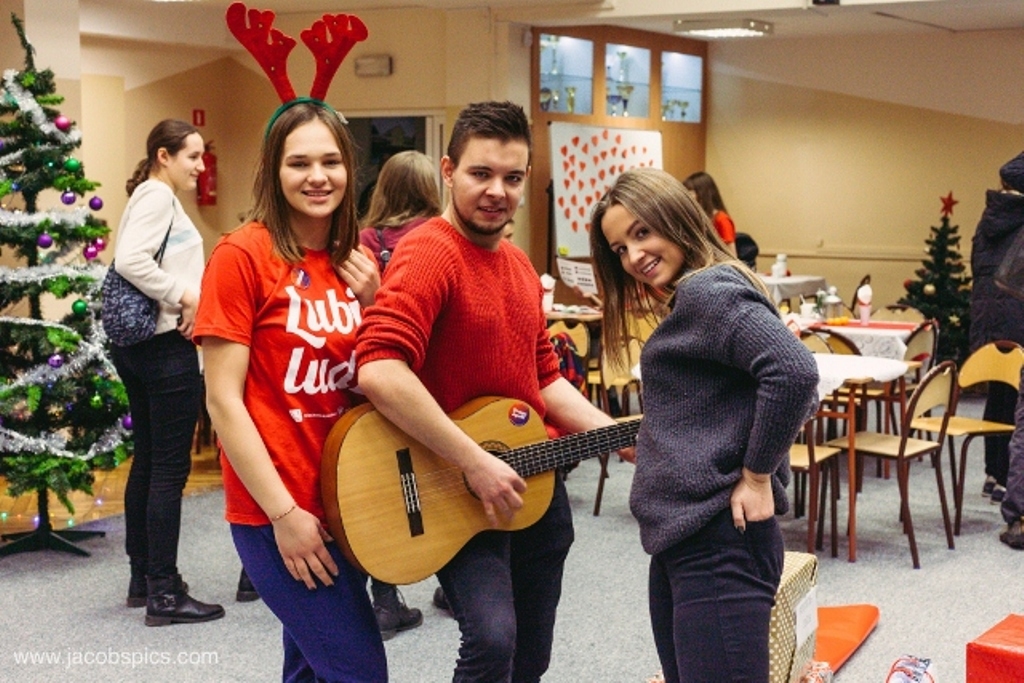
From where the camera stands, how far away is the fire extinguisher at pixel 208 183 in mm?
9969

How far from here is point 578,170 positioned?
928cm

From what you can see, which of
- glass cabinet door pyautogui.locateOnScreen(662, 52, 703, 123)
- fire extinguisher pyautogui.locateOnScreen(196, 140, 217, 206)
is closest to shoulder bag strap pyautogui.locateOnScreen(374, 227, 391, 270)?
fire extinguisher pyautogui.locateOnScreen(196, 140, 217, 206)

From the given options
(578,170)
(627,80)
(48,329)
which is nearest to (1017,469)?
(48,329)

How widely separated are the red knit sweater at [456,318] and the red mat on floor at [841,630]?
1.78 meters

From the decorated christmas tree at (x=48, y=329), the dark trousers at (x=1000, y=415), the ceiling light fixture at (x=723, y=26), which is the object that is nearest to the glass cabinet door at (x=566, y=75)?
the ceiling light fixture at (x=723, y=26)

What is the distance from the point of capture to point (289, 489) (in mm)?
2166

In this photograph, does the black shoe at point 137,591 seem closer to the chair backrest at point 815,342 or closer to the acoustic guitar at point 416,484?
the acoustic guitar at point 416,484

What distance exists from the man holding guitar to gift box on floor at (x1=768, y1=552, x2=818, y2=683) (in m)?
1.01

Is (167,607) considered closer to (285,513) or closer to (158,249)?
(158,249)

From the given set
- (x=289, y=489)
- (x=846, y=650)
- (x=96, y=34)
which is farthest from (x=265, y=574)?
(x=96, y=34)

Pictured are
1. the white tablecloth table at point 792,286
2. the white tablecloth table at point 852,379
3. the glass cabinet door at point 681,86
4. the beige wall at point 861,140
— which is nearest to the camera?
the white tablecloth table at point 852,379

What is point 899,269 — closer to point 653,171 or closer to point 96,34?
point 96,34

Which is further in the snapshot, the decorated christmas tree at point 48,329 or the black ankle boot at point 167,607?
the decorated christmas tree at point 48,329

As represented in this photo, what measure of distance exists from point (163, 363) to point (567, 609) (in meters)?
1.57
